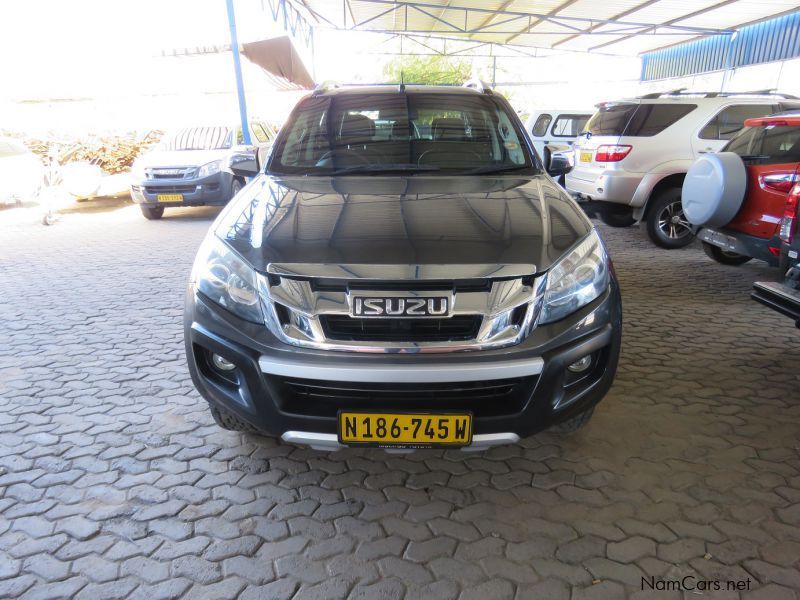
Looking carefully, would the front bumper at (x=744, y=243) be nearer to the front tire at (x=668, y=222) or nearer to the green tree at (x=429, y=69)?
the front tire at (x=668, y=222)

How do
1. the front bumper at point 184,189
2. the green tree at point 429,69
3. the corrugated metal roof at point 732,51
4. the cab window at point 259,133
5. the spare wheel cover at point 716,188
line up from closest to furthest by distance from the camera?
the spare wheel cover at point 716,188
the front bumper at point 184,189
the cab window at point 259,133
the corrugated metal roof at point 732,51
the green tree at point 429,69

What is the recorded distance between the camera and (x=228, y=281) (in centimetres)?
203

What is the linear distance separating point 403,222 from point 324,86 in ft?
6.00

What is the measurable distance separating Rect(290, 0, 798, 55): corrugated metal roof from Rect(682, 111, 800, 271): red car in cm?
1143

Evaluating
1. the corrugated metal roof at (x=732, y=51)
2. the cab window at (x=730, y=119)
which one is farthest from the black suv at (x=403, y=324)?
the corrugated metal roof at (x=732, y=51)

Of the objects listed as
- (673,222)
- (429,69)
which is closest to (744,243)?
(673,222)

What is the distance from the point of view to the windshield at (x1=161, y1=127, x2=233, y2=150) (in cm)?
927

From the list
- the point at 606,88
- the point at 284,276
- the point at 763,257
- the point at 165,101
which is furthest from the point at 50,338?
the point at 606,88

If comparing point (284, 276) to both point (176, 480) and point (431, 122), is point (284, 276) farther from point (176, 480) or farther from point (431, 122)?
→ point (431, 122)

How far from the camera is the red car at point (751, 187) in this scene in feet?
13.2

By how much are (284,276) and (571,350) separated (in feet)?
3.38

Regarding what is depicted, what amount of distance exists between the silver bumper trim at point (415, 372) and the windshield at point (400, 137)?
1401 millimetres

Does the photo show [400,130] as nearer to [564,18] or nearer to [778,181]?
[778,181]

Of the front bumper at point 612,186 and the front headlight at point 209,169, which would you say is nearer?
the front bumper at point 612,186
